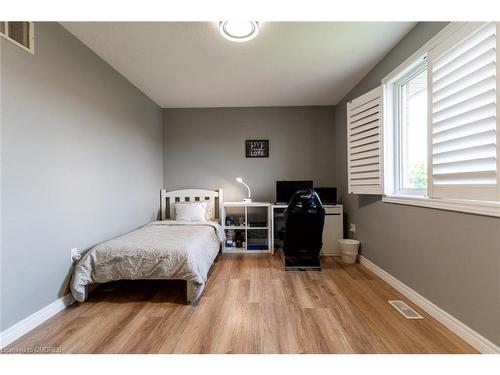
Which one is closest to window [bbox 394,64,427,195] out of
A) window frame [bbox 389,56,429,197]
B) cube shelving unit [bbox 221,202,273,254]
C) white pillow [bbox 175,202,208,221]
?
window frame [bbox 389,56,429,197]

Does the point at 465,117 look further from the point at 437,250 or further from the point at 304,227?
the point at 304,227

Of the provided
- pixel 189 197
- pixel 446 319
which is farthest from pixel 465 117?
pixel 189 197

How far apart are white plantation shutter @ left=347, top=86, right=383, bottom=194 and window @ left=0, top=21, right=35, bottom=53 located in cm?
300

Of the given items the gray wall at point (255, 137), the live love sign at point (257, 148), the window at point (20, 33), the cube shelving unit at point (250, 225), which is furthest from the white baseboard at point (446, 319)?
the window at point (20, 33)

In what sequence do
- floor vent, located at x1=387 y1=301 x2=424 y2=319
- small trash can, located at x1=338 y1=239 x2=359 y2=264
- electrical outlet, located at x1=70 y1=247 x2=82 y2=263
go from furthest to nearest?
small trash can, located at x1=338 y1=239 x2=359 y2=264 → electrical outlet, located at x1=70 y1=247 x2=82 y2=263 → floor vent, located at x1=387 y1=301 x2=424 y2=319

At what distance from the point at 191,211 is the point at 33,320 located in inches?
79.0

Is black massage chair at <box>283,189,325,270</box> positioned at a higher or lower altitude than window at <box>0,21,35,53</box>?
→ lower

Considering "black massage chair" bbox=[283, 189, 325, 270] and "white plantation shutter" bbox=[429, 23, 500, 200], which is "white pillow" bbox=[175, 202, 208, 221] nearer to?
"black massage chair" bbox=[283, 189, 325, 270]

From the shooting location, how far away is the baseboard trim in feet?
4.69

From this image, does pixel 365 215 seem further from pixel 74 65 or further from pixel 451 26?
pixel 74 65

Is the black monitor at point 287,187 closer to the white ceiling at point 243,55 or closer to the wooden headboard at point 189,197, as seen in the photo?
the wooden headboard at point 189,197

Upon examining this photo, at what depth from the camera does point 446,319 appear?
5.20 ft

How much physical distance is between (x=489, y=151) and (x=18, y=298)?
10.1 feet

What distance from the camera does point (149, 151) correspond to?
3.48 m
